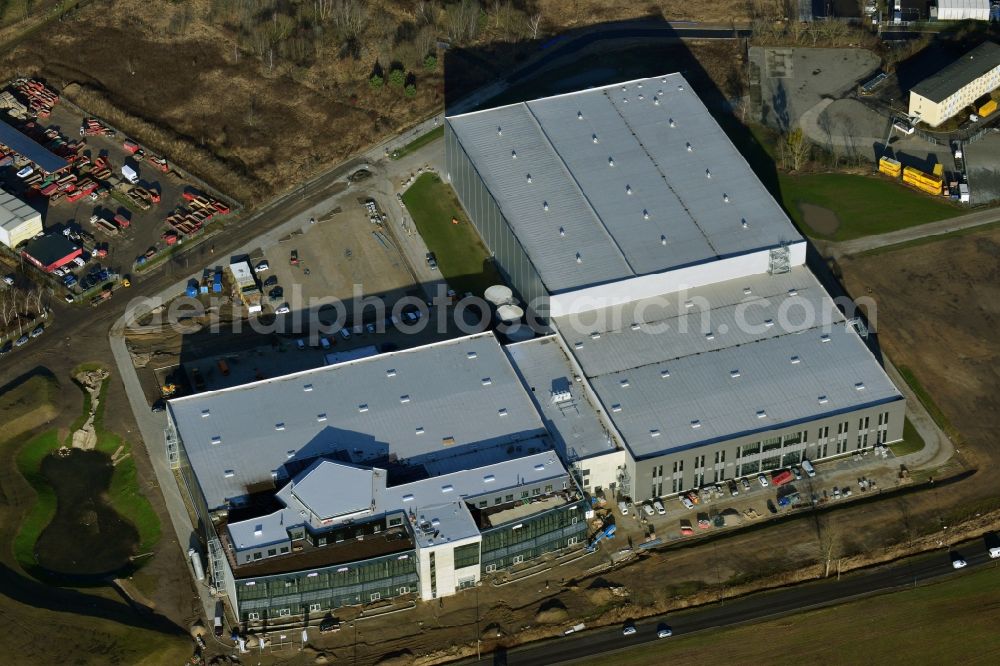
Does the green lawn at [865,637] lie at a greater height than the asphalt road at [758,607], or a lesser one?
lesser

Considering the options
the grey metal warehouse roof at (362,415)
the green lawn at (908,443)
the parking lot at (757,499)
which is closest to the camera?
the grey metal warehouse roof at (362,415)

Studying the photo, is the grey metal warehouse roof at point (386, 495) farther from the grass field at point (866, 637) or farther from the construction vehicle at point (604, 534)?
the grass field at point (866, 637)

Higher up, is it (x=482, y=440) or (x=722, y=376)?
(x=722, y=376)

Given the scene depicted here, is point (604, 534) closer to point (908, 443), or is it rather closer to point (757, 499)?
point (757, 499)

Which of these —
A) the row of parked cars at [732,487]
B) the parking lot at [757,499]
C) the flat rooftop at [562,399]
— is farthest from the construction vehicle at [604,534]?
the flat rooftop at [562,399]

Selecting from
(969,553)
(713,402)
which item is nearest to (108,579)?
(713,402)

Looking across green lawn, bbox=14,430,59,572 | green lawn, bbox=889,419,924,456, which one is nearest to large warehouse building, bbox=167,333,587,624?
green lawn, bbox=14,430,59,572

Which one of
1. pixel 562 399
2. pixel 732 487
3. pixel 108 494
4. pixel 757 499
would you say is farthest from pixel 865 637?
pixel 108 494
